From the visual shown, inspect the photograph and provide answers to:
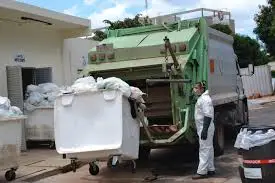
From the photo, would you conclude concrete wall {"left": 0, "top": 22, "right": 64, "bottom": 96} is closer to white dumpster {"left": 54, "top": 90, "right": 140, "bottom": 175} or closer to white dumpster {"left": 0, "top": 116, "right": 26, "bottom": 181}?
white dumpster {"left": 0, "top": 116, "right": 26, "bottom": 181}

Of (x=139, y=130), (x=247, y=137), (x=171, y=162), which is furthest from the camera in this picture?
(x=171, y=162)

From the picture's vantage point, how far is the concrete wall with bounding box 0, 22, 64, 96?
44.3 ft

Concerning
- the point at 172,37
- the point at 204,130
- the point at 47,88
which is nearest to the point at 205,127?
the point at 204,130

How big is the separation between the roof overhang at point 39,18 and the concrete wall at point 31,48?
0.71 feet

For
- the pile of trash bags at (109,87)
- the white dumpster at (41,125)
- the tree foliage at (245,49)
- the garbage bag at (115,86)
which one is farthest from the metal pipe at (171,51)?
the tree foliage at (245,49)

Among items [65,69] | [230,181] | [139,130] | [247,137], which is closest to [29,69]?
[65,69]

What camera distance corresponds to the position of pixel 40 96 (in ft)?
45.1

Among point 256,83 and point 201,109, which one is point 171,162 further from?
point 256,83

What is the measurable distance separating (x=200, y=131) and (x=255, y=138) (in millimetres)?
2537

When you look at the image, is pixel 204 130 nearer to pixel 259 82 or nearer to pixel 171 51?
pixel 171 51

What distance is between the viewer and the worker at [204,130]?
8.85 metres

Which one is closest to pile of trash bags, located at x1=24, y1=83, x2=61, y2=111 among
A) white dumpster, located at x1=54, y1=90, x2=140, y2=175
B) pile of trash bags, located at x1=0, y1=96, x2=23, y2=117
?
pile of trash bags, located at x1=0, y1=96, x2=23, y2=117

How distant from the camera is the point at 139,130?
869 cm

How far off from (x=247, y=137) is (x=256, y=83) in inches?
1074
